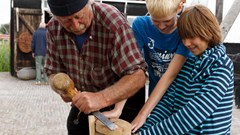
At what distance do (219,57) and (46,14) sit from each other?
1019cm

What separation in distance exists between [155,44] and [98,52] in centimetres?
32

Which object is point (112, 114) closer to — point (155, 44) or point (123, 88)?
point (123, 88)

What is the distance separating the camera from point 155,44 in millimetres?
2057

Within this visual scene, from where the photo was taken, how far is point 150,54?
2.12 metres

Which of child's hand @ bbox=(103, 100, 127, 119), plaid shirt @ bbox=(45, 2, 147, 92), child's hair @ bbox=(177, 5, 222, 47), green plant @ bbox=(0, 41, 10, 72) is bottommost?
green plant @ bbox=(0, 41, 10, 72)

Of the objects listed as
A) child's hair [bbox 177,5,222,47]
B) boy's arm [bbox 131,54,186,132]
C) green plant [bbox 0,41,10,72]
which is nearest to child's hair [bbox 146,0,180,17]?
child's hair [bbox 177,5,222,47]

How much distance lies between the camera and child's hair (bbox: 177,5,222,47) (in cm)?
163

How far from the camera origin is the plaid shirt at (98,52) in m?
1.84

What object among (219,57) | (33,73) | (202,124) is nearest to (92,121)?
(202,124)

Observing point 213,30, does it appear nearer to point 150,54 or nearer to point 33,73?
point 150,54

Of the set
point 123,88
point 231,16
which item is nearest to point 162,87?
point 123,88

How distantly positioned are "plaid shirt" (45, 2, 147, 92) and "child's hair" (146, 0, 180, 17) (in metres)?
0.17

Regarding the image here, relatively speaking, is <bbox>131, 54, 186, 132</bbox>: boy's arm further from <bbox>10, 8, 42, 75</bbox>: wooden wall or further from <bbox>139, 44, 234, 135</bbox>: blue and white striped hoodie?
<bbox>10, 8, 42, 75</bbox>: wooden wall

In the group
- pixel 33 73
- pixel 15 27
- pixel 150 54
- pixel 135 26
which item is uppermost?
pixel 135 26
